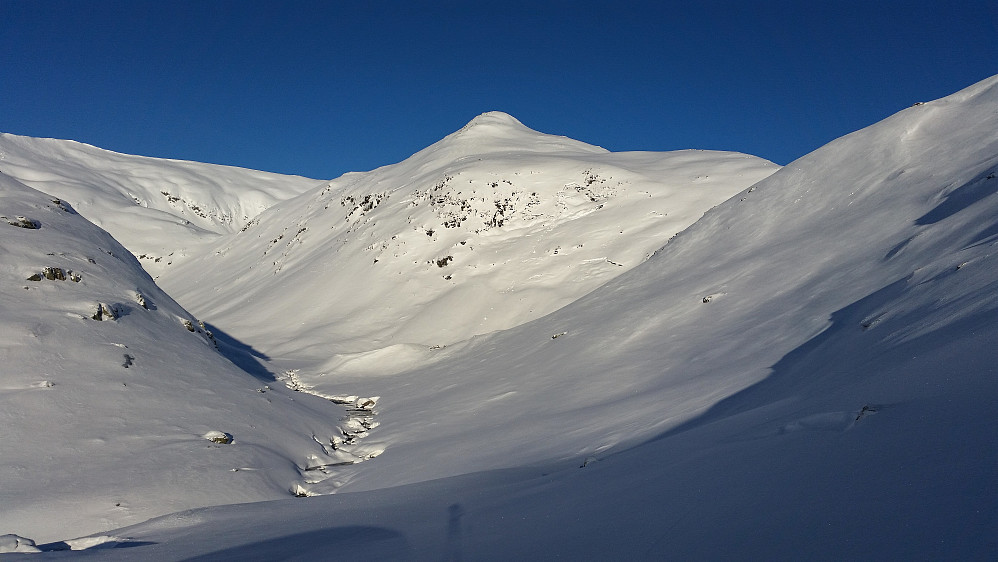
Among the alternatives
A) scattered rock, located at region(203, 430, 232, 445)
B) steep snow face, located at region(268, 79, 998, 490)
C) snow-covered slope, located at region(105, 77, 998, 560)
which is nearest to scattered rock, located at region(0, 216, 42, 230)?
steep snow face, located at region(268, 79, 998, 490)

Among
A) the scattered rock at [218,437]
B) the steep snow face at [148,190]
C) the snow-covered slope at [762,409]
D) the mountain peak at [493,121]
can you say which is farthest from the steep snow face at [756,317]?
the steep snow face at [148,190]

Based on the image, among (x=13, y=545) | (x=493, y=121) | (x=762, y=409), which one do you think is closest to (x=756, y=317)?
(x=762, y=409)

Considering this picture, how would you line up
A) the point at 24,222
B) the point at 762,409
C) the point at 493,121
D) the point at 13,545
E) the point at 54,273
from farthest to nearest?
1. the point at 493,121
2. the point at 24,222
3. the point at 54,273
4. the point at 762,409
5. the point at 13,545

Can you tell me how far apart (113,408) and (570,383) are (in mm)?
8689

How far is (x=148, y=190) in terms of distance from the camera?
108m

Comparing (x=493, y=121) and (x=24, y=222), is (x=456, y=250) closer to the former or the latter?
(x=24, y=222)

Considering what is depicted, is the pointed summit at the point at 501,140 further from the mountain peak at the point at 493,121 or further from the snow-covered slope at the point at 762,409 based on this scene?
the snow-covered slope at the point at 762,409

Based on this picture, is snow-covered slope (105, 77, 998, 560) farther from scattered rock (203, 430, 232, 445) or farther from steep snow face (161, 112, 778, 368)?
steep snow face (161, 112, 778, 368)

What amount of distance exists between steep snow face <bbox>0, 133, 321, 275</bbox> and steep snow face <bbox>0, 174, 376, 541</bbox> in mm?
46790

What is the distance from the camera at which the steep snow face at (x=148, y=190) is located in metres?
72.1

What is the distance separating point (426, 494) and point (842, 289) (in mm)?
7644

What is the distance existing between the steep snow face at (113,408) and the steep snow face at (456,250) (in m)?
7.42

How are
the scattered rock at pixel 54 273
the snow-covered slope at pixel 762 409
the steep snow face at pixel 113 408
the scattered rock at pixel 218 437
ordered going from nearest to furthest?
the snow-covered slope at pixel 762 409, the steep snow face at pixel 113 408, the scattered rock at pixel 218 437, the scattered rock at pixel 54 273

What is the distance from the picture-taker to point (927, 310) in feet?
22.3
